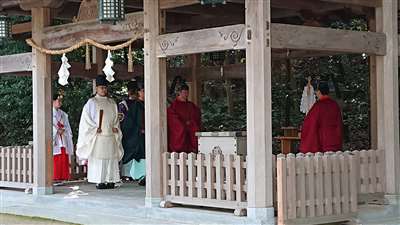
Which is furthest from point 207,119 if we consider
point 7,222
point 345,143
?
point 7,222

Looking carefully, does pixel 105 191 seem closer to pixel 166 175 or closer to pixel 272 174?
pixel 166 175

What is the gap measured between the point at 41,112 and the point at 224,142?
304 cm

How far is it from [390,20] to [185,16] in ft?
14.2

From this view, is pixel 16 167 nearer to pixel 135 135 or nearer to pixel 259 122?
pixel 135 135

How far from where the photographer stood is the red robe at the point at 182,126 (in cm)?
1038

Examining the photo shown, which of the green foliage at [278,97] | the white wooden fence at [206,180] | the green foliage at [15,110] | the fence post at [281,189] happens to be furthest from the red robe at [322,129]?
the green foliage at [15,110]

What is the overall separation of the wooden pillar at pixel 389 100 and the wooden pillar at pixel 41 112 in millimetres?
4794

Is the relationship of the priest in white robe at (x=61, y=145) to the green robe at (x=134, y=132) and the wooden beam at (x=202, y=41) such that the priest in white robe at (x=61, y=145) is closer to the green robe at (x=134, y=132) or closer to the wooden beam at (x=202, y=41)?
the green robe at (x=134, y=132)

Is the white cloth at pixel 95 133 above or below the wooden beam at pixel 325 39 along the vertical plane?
below

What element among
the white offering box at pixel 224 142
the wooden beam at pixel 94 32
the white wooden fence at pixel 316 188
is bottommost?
the white wooden fence at pixel 316 188

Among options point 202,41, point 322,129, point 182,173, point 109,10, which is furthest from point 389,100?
point 109,10

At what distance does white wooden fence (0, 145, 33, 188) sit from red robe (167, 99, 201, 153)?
2390 mm

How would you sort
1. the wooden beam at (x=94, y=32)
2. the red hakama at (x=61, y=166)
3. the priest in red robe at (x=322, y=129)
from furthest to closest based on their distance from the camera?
1. the red hakama at (x=61, y=166)
2. the priest in red robe at (x=322, y=129)
3. the wooden beam at (x=94, y=32)

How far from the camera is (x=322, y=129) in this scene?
33.3ft
